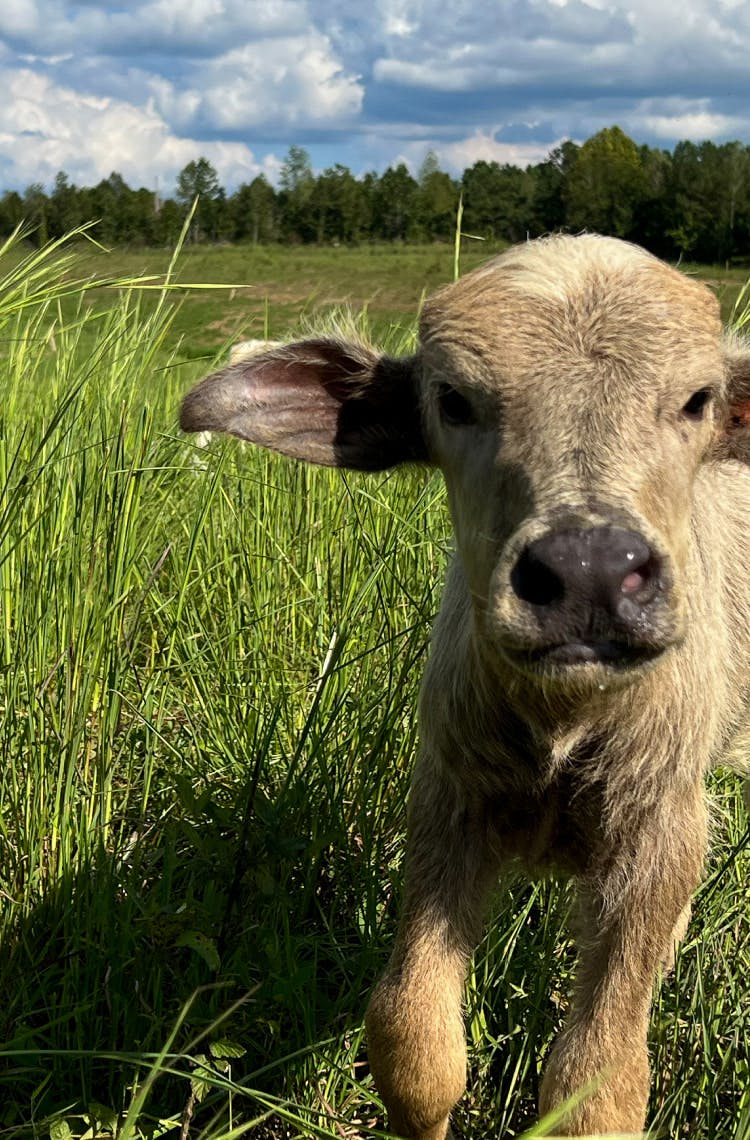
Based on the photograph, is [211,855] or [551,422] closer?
[551,422]

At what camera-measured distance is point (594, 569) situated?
2.05m

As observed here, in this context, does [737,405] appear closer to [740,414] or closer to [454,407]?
[740,414]

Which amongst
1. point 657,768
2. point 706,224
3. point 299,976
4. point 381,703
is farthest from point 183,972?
point 706,224

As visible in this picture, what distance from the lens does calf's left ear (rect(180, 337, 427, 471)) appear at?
3.06 metres

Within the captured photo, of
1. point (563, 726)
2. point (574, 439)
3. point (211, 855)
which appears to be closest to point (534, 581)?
point (574, 439)

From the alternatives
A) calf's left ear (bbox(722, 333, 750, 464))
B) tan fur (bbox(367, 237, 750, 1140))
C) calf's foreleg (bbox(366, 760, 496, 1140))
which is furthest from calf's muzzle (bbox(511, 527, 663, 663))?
calf's left ear (bbox(722, 333, 750, 464))

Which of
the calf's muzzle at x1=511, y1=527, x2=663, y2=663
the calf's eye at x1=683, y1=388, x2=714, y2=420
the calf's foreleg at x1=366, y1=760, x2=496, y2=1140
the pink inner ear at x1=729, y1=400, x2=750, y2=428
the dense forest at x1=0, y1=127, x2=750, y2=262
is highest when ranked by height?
the dense forest at x1=0, y1=127, x2=750, y2=262

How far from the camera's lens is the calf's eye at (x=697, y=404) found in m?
2.63

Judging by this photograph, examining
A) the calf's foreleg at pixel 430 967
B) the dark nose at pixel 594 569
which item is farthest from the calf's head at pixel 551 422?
the calf's foreleg at pixel 430 967

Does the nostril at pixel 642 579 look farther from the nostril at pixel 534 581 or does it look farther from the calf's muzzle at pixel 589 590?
the nostril at pixel 534 581

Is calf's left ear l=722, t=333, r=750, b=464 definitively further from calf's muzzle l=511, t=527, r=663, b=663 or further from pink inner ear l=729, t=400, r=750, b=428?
calf's muzzle l=511, t=527, r=663, b=663

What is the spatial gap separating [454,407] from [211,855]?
4.97 feet

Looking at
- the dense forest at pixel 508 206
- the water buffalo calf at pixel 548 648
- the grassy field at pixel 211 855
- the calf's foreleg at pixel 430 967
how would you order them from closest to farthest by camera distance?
the water buffalo calf at pixel 548 648 → the calf's foreleg at pixel 430 967 → the grassy field at pixel 211 855 → the dense forest at pixel 508 206

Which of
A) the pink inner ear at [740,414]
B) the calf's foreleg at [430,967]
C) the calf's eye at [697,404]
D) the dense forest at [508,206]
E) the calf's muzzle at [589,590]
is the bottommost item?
the calf's foreleg at [430,967]
